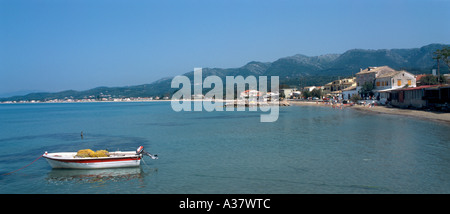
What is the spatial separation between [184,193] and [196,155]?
335 inches

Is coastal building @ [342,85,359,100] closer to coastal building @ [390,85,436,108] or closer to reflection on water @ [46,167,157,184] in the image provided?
coastal building @ [390,85,436,108]

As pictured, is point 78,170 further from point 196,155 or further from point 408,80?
point 408,80

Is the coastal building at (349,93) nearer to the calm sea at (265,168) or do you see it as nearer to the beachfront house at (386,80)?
the beachfront house at (386,80)

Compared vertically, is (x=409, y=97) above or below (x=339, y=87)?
below

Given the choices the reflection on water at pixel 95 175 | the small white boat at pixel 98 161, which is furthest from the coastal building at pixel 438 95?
the reflection on water at pixel 95 175

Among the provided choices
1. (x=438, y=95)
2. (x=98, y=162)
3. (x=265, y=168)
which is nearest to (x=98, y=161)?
(x=98, y=162)

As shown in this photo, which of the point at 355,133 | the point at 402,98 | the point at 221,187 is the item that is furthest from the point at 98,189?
the point at 402,98

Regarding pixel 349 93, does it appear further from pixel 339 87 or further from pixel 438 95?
pixel 438 95

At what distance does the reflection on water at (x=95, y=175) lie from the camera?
58.1ft

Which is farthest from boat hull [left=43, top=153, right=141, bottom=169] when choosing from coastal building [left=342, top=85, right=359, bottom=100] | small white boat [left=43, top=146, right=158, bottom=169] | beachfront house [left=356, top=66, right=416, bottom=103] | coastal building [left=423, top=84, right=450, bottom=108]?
coastal building [left=342, top=85, right=359, bottom=100]

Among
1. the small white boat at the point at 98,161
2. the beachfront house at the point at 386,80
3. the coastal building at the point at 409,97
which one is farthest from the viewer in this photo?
the beachfront house at the point at 386,80

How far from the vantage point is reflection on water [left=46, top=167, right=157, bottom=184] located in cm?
1772

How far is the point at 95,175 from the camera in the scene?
18594 millimetres

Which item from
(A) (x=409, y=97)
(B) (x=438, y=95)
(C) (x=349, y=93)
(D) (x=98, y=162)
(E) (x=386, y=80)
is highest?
(E) (x=386, y=80)
